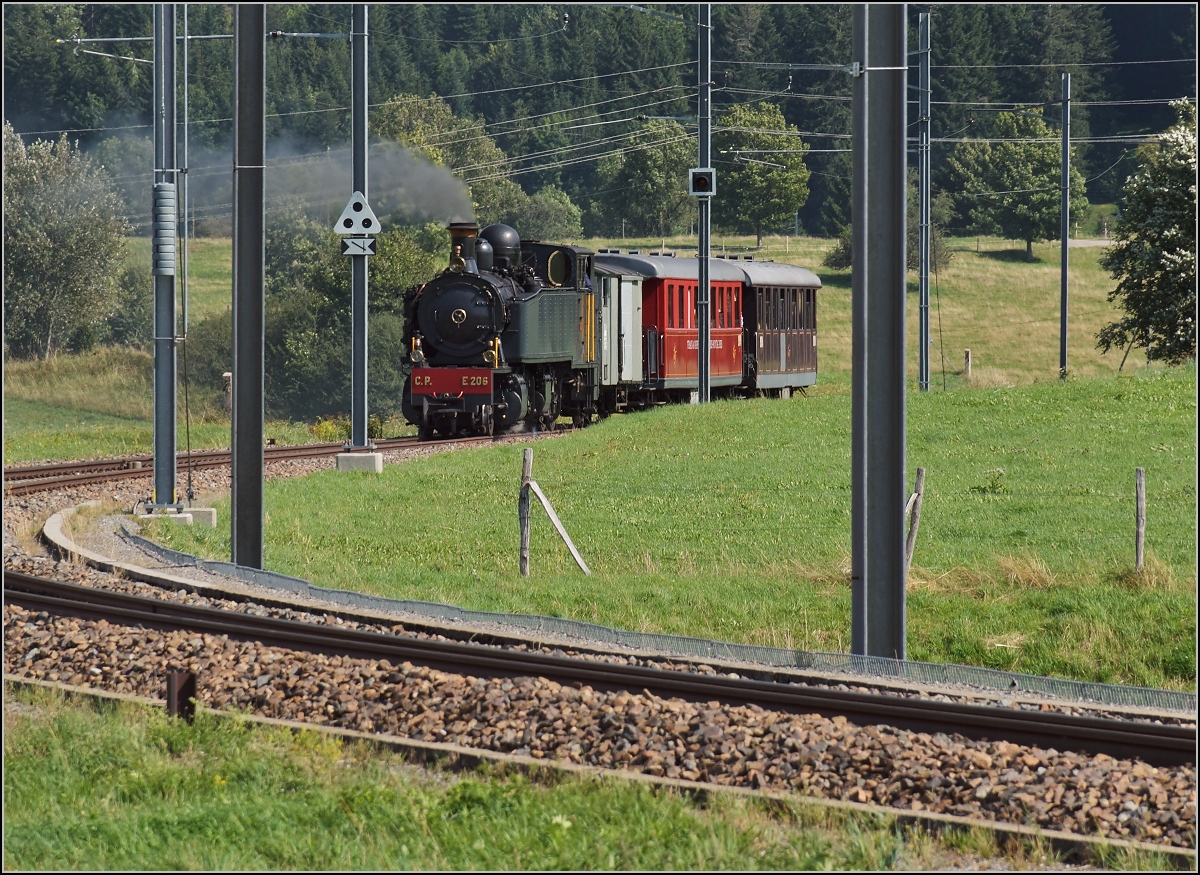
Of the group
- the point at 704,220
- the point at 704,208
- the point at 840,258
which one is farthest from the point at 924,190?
the point at 840,258

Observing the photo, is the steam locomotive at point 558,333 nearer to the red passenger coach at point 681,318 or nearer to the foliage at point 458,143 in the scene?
the red passenger coach at point 681,318

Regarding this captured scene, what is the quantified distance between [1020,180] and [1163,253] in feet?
174

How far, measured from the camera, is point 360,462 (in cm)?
2247

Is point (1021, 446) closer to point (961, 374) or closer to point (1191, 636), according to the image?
point (1191, 636)

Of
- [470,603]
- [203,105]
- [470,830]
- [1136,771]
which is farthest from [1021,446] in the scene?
[203,105]

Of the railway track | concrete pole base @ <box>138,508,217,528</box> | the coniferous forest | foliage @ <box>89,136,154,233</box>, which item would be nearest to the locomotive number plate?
the railway track

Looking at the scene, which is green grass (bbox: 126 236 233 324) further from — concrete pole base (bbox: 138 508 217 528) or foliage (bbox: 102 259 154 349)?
concrete pole base (bbox: 138 508 217 528)

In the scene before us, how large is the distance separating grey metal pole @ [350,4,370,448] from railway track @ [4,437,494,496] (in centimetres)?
214

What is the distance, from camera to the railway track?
20.6m

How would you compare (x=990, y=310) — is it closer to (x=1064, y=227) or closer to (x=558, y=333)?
(x=1064, y=227)

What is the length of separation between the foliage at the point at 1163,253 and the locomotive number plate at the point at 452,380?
61.3 feet

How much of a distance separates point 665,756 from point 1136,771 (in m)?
2.29

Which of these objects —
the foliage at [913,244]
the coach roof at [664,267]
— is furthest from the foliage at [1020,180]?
the coach roof at [664,267]

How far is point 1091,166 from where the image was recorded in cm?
10206
